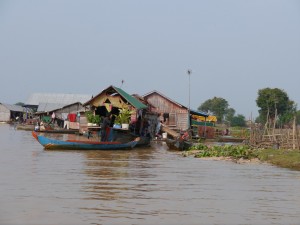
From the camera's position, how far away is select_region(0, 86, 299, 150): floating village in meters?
19.0

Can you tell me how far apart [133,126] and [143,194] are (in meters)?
14.2

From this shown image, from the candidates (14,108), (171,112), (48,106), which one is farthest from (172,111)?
(14,108)

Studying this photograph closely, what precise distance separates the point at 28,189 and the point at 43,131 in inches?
941

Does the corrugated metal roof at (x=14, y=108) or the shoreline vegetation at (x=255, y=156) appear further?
the corrugated metal roof at (x=14, y=108)

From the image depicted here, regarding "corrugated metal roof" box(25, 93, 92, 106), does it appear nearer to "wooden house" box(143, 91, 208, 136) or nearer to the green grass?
"wooden house" box(143, 91, 208, 136)

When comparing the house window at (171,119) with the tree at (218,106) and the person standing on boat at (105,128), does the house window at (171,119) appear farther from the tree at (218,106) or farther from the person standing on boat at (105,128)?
the tree at (218,106)

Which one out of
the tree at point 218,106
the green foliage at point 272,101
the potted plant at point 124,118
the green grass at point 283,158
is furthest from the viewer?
the tree at point 218,106

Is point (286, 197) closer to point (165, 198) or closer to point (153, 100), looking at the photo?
point (165, 198)

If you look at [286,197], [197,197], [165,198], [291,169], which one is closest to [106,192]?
[165,198]

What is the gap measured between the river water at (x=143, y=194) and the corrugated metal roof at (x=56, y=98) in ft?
120

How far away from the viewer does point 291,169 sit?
13.7m

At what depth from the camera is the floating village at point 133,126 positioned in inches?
747

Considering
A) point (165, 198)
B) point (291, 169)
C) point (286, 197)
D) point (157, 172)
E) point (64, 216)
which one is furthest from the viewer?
point (291, 169)

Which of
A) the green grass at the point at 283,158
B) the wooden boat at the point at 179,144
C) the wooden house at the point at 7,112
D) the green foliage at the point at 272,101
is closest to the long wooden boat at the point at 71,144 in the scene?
the wooden boat at the point at 179,144
